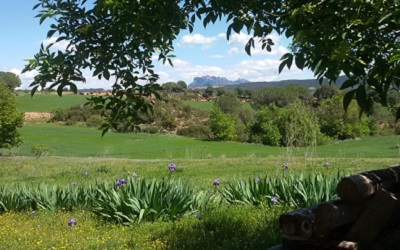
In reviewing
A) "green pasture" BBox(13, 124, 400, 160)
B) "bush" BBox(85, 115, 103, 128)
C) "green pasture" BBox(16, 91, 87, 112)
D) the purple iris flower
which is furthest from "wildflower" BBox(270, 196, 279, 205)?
"green pasture" BBox(16, 91, 87, 112)

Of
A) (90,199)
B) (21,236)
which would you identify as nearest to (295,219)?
(21,236)

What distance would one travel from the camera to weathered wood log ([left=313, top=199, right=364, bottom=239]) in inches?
93.6

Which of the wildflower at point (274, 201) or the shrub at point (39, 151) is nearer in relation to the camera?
the wildflower at point (274, 201)

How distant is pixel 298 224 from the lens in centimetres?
250

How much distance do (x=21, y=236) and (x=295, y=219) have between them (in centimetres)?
478

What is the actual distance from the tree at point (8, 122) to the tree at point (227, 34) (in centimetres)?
3399

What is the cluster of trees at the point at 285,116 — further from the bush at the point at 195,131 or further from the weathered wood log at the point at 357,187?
the weathered wood log at the point at 357,187

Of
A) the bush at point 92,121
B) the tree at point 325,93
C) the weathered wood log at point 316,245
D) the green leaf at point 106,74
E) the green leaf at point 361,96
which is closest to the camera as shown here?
the green leaf at point 361,96

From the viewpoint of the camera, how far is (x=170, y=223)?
21.2 ft

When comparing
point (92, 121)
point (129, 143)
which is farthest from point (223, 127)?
point (92, 121)

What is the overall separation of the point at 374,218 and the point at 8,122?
116 ft

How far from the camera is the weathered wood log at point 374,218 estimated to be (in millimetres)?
2367

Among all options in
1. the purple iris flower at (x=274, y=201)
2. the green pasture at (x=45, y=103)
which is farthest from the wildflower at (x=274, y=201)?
the green pasture at (x=45, y=103)

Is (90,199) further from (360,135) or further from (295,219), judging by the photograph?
(360,135)
